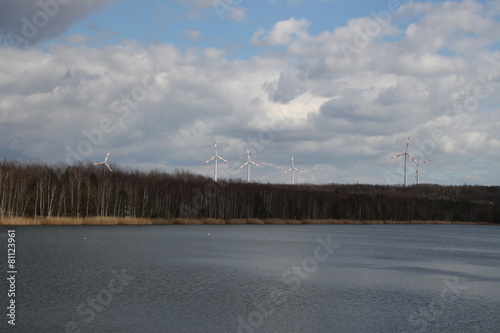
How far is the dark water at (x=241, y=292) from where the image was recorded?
56.7 feet

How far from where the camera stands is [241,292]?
74.7ft

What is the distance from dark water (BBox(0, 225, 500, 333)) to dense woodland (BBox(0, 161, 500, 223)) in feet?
96.0

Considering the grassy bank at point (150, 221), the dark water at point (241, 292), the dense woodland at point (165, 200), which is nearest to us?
the dark water at point (241, 292)

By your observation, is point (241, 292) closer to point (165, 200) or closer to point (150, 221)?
point (150, 221)

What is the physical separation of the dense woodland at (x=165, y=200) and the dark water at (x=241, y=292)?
96.0ft

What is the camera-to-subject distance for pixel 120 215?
77125 mm

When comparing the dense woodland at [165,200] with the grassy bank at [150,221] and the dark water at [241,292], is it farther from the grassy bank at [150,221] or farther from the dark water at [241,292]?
the dark water at [241,292]

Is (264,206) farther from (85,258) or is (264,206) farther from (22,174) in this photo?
(85,258)

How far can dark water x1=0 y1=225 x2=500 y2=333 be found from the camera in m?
17.3

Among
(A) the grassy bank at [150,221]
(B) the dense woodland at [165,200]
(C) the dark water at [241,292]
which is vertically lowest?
(C) the dark water at [241,292]

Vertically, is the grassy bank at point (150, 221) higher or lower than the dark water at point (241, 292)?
higher

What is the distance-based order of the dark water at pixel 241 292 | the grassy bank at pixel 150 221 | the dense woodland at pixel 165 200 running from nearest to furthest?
the dark water at pixel 241 292, the grassy bank at pixel 150 221, the dense woodland at pixel 165 200

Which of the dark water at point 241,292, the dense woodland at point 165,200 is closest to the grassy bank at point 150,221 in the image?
the dense woodland at point 165,200

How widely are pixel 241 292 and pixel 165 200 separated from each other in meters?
64.3
